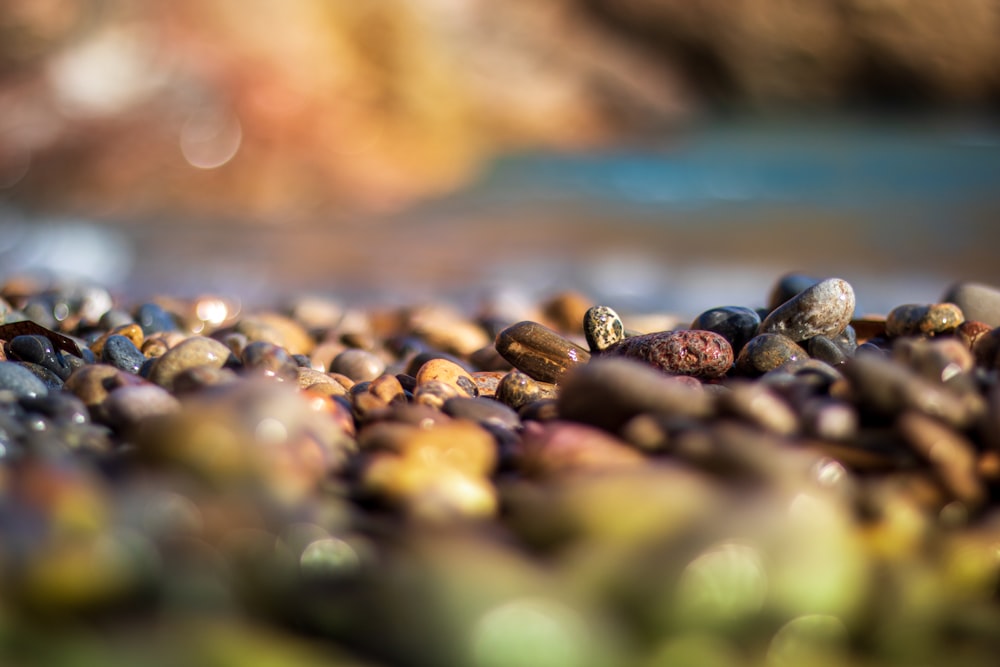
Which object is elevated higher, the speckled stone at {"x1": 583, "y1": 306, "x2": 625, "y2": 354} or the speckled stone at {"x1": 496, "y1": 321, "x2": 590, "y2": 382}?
the speckled stone at {"x1": 583, "y1": 306, "x2": 625, "y2": 354}

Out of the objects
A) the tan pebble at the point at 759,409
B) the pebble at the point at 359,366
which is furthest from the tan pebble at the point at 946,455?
the pebble at the point at 359,366

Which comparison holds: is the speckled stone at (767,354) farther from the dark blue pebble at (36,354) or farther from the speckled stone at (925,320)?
the dark blue pebble at (36,354)

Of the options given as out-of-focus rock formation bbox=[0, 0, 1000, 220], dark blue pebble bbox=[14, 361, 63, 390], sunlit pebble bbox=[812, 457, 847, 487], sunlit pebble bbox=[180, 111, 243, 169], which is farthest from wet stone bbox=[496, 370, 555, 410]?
sunlit pebble bbox=[180, 111, 243, 169]

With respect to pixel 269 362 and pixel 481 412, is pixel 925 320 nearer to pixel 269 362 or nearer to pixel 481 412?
pixel 481 412

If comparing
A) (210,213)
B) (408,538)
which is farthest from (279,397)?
(210,213)

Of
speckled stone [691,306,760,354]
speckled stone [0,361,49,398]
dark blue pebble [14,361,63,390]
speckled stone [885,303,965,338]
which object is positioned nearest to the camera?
speckled stone [0,361,49,398]

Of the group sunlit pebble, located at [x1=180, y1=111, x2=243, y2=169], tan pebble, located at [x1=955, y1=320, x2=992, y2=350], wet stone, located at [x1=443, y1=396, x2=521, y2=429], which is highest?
sunlit pebble, located at [x1=180, y1=111, x2=243, y2=169]

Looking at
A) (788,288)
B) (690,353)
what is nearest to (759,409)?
(690,353)

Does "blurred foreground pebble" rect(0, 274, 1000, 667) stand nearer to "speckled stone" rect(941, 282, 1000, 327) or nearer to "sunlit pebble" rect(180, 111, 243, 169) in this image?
"speckled stone" rect(941, 282, 1000, 327)
